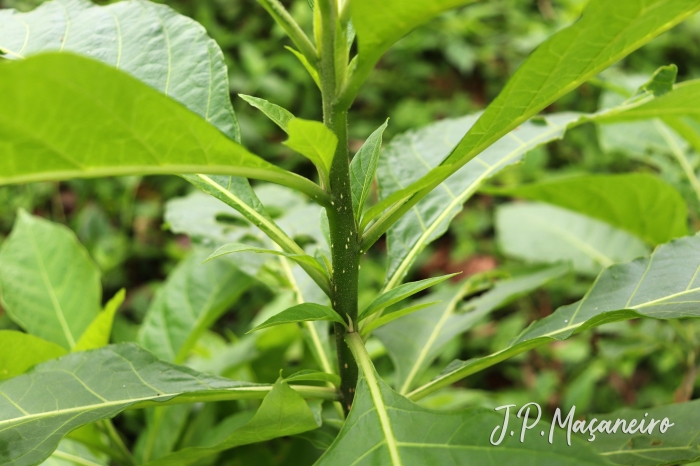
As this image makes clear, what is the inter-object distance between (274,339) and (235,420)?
15 cm

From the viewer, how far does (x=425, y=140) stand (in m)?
0.82

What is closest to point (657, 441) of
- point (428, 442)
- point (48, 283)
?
point (428, 442)

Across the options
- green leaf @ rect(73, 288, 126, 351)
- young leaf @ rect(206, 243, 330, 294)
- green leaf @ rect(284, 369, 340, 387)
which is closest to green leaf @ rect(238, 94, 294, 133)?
young leaf @ rect(206, 243, 330, 294)

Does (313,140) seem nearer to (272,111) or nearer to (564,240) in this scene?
(272,111)

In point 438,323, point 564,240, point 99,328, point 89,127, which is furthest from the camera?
point 564,240

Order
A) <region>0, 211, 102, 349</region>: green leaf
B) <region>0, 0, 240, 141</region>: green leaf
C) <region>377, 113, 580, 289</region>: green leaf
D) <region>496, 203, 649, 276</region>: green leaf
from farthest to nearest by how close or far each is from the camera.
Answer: <region>496, 203, 649, 276</region>: green leaf → <region>0, 211, 102, 349</region>: green leaf → <region>377, 113, 580, 289</region>: green leaf → <region>0, 0, 240, 141</region>: green leaf

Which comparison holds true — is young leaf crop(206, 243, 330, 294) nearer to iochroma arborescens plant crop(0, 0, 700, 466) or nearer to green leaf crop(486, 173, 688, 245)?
iochroma arborescens plant crop(0, 0, 700, 466)

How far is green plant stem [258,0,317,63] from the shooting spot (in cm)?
44

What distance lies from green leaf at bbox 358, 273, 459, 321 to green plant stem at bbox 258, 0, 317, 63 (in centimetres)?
21

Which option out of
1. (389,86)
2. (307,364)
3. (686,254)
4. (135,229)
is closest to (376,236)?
(686,254)

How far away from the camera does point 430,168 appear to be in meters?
0.76

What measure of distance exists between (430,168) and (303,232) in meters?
0.23

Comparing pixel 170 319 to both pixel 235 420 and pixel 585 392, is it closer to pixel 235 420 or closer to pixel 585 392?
pixel 235 420

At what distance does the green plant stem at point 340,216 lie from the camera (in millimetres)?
469
